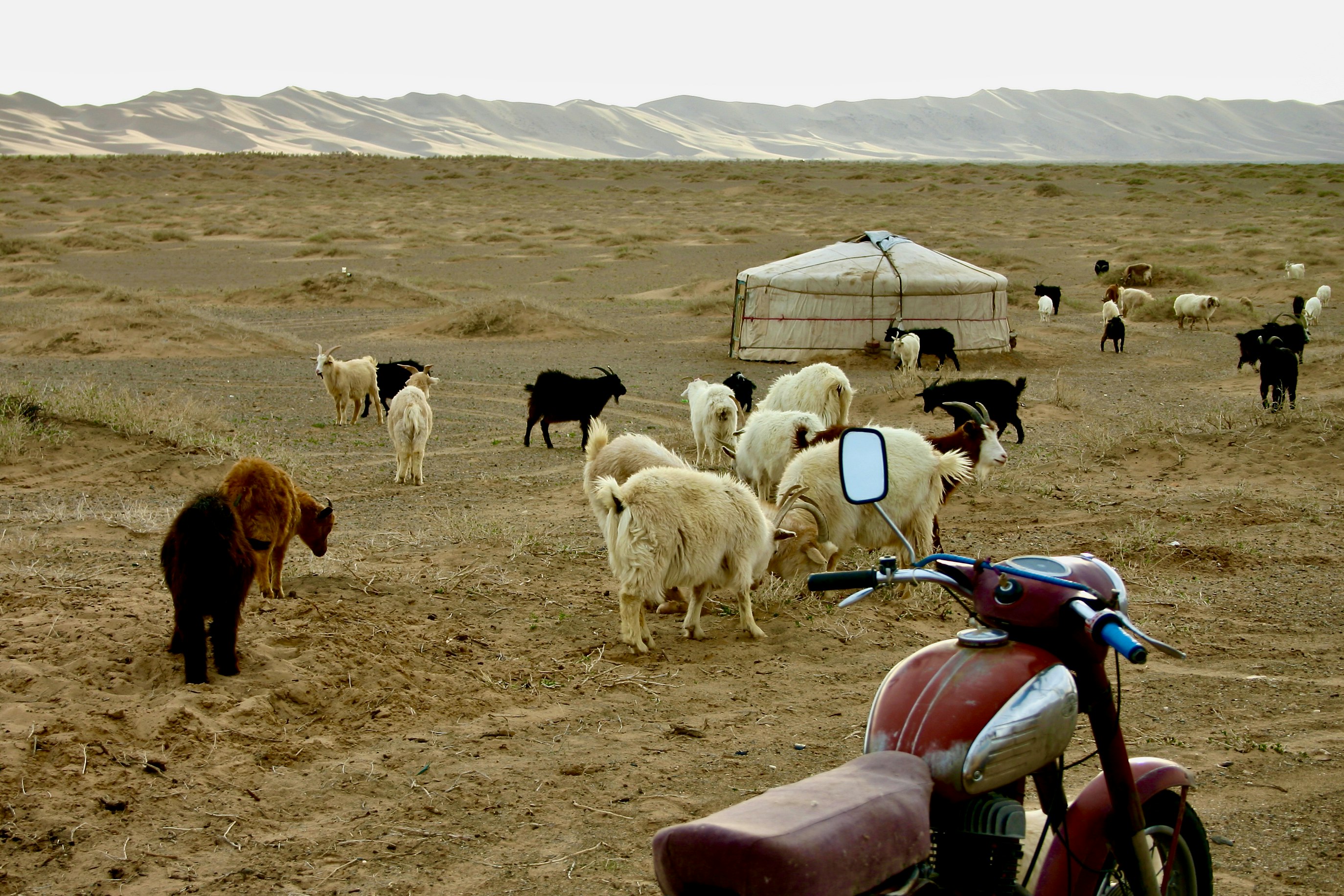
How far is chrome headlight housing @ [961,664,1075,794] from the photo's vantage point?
7.76 ft

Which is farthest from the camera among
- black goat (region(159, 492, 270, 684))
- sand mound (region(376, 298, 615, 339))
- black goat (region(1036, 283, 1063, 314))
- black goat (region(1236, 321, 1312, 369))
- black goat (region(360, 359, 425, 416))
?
black goat (region(1036, 283, 1063, 314))

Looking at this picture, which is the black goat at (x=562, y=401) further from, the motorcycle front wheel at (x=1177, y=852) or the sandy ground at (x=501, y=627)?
the motorcycle front wheel at (x=1177, y=852)

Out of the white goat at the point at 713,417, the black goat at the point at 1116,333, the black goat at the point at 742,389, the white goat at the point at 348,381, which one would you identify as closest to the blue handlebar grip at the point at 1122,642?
the white goat at the point at 713,417

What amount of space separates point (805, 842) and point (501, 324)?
23.6 meters

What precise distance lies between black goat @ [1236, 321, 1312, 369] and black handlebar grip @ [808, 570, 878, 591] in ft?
49.8

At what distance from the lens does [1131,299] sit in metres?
28.7

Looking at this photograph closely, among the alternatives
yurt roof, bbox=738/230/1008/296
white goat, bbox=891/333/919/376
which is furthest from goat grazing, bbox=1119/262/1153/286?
white goat, bbox=891/333/919/376

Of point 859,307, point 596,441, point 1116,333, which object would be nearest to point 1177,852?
point 596,441

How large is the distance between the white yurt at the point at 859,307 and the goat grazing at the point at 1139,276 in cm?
1277

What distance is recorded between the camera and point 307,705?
17.0 feet

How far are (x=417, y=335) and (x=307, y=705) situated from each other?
798 inches

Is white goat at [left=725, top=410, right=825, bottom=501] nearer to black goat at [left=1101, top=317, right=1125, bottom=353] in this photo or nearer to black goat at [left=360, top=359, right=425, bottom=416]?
black goat at [left=360, top=359, right=425, bottom=416]

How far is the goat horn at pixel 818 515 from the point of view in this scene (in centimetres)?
775

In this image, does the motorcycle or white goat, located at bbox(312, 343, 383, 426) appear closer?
the motorcycle
